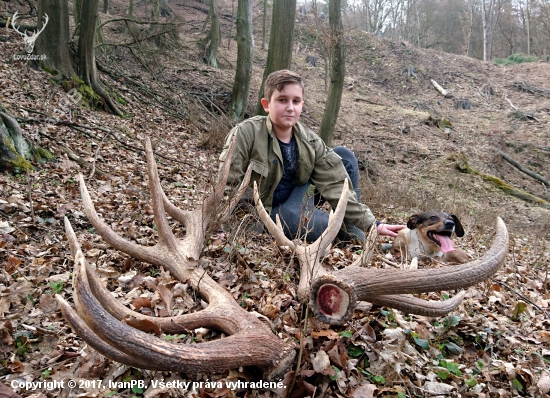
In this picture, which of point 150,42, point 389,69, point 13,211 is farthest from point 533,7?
point 13,211

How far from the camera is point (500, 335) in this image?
257cm

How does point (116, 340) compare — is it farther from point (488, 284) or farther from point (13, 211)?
point (488, 284)

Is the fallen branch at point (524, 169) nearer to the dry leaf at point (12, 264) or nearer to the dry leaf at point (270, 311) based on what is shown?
the dry leaf at point (270, 311)

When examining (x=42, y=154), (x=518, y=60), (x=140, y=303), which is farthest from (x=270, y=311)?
(x=518, y=60)

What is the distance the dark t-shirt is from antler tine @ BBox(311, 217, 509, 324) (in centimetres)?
219

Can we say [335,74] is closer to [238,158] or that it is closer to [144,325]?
[238,158]

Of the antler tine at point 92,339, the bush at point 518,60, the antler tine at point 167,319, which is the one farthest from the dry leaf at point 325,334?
the bush at point 518,60

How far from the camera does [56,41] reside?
23.9 feet

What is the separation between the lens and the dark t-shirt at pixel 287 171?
3.93 metres

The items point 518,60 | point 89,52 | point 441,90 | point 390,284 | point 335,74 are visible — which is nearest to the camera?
point 390,284

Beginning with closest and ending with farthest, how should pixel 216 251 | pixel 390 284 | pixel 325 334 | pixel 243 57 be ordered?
pixel 390 284, pixel 325 334, pixel 216 251, pixel 243 57

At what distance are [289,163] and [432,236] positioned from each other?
162 centimetres

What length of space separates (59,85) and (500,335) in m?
7.74

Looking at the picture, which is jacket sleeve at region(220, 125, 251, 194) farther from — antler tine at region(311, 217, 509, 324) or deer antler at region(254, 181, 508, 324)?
antler tine at region(311, 217, 509, 324)
